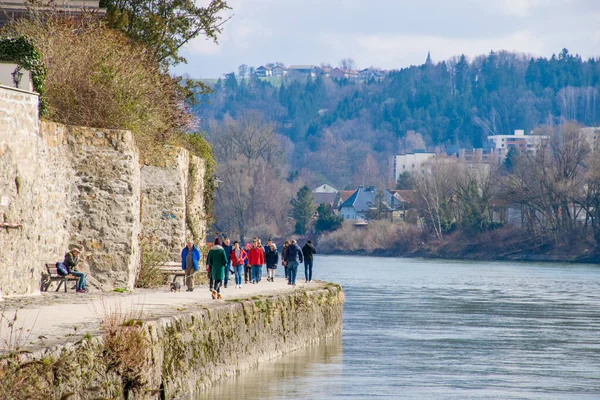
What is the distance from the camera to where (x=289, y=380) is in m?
19.6

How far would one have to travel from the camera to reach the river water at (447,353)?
62.1 feet

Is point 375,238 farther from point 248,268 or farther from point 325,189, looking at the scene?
point 248,268

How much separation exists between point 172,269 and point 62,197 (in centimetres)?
464

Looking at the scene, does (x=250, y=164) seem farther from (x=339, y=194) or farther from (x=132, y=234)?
(x=132, y=234)

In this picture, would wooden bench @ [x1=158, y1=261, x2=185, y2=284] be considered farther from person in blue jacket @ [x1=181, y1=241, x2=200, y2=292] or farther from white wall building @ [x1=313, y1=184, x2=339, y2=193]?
white wall building @ [x1=313, y1=184, x2=339, y2=193]

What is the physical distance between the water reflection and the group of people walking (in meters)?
1.96

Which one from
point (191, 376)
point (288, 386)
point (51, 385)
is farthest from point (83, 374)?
point (288, 386)

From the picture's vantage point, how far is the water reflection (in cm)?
1764

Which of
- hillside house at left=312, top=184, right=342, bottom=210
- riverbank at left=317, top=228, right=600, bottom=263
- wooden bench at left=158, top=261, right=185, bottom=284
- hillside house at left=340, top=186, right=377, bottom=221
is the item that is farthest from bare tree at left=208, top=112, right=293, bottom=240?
wooden bench at left=158, top=261, right=185, bottom=284

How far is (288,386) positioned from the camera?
18.9m

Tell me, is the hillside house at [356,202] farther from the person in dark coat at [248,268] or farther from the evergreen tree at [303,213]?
the person in dark coat at [248,268]

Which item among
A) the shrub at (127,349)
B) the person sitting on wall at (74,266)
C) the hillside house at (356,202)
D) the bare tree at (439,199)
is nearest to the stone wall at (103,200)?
the person sitting on wall at (74,266)

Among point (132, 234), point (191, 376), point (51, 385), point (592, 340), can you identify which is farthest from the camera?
point (592, 340)

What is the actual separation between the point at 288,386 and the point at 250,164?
89131 mm
